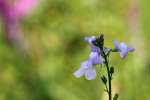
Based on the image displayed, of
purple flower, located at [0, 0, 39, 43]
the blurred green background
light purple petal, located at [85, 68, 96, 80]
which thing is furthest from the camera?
purple flower, located at [0, 0, 39, 43]

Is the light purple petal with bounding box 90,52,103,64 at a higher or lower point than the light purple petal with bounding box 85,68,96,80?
higher

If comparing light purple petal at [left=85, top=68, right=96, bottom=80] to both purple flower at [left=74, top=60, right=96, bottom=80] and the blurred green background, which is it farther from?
the blurred green background

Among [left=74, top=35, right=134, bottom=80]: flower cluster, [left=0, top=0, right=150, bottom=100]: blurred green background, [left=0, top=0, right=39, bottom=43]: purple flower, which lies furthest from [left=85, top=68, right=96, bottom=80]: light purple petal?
[left=0, top=0, right=39, bottom=43]: purple flower

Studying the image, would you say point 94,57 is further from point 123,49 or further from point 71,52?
point 71,52

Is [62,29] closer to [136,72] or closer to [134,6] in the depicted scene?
[134,6]

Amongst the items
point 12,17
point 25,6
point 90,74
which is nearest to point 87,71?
point 90,74

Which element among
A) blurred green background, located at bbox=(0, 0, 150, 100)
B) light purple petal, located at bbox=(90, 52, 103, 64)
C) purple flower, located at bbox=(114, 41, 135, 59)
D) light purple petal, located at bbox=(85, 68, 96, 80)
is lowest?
light purple petal, located at bbox=(85, 68, 96, 80)

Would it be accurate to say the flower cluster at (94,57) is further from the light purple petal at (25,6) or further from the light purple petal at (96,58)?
the light purple petal at (25,6)

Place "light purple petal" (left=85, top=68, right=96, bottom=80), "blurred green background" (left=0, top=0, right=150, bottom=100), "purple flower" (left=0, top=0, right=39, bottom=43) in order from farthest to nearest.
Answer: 1. "purple flower" (left=0, top=0, right=39, bottom=43)
2. "blurred green background" (left=0, top=0, right=150, bottom=100)
3. "light purple petal" (left=85, top=68, right=96, bottom=80)
